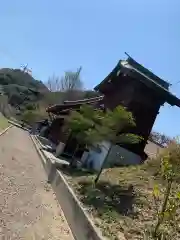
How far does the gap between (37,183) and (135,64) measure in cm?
1202

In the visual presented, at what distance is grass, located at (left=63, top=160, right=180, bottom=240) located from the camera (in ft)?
26.8

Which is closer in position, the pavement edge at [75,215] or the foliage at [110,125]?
the pavement edge at [75,215]

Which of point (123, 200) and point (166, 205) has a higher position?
point (166, 205)

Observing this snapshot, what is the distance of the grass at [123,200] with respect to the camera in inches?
322

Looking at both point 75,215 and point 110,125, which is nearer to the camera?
point 75,215

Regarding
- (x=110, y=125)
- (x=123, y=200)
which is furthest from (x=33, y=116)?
(x=123, y=200)

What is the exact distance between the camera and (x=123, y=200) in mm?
10469

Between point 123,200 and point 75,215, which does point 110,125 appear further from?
point 75,215

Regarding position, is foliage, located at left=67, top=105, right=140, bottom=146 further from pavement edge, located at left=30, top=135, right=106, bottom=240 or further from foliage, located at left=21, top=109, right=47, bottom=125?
foliage, located at left=21, top=109, right=47, bottom=125

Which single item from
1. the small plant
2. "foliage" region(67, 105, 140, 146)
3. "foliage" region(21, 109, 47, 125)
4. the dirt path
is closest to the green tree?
"foliage" region(67, 105, 140, 146)

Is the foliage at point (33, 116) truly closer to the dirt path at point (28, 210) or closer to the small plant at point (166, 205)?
the dirt path at point (28, 210)

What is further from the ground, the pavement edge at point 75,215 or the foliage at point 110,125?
the foliage at point 110,125

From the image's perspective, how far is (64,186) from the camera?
12.4m

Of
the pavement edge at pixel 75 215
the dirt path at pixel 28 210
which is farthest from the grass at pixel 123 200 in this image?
the dirt path at pixel 28 210
